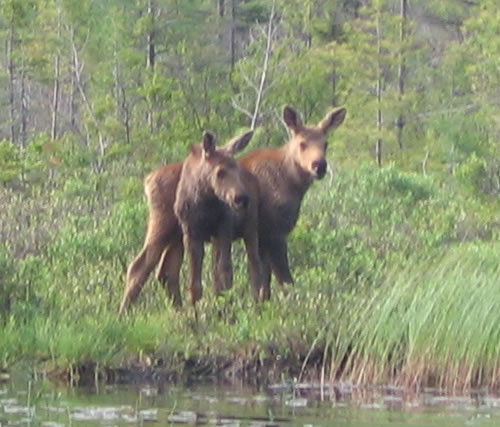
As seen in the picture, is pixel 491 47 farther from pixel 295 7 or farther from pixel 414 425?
pixel 414 425

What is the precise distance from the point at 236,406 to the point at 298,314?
78.7 inches

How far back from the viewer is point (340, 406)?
10.7 meters

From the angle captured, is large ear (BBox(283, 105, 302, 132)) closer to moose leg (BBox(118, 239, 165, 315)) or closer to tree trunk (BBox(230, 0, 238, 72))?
moose leg (BBox(118, 239, 165, 315))

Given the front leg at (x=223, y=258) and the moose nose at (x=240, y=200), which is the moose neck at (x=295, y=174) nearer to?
the front leg at (x=223, y=258)

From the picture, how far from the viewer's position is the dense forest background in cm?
1223

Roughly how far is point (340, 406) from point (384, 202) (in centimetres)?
907

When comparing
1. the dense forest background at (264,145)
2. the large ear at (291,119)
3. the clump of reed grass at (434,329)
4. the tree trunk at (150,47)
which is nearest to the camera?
the clump of reed grass at (434,329)

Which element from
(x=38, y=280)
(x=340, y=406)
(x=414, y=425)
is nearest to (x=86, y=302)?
(x=38, y=280)

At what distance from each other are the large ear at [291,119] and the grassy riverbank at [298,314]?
48.0 inches

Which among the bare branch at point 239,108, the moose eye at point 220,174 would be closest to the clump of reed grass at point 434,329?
the moose eye at point 220,174

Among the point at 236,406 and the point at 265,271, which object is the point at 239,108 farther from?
the point at 236,406

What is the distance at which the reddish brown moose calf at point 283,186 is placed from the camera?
45.1ft

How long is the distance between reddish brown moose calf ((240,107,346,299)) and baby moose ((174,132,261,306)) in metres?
0.29

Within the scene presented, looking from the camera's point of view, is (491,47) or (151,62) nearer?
(491,47)
